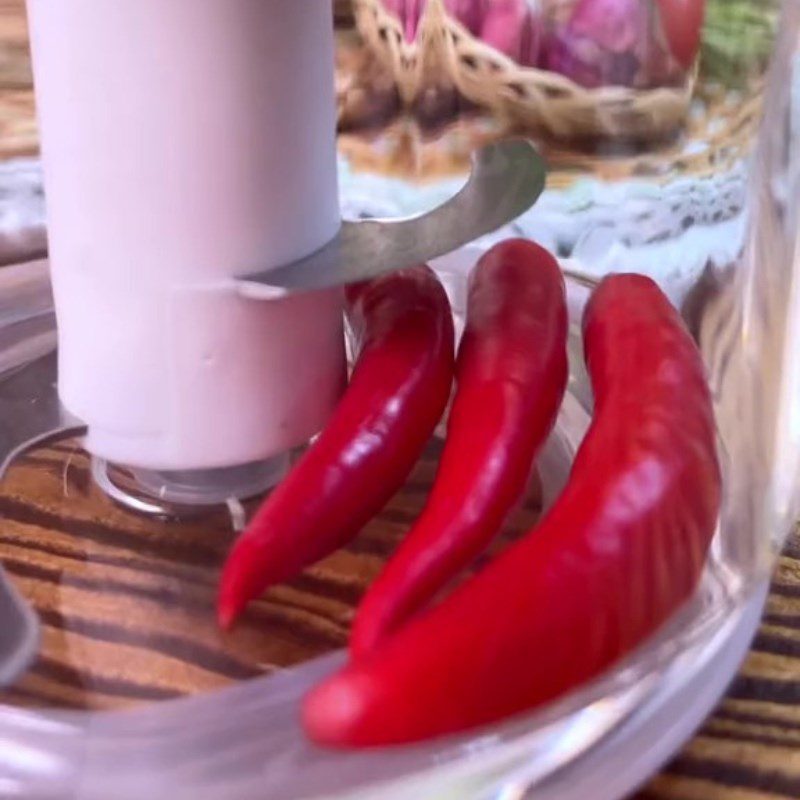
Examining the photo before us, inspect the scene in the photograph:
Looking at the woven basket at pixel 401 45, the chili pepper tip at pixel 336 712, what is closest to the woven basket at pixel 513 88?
the woven basket at pixel 401 45

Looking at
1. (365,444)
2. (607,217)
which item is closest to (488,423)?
(365,444)

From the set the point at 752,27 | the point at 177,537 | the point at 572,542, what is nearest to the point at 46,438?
the point at 177,537

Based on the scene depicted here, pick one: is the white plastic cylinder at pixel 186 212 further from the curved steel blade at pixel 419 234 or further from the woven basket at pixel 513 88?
the woven basket at pixel 513 88

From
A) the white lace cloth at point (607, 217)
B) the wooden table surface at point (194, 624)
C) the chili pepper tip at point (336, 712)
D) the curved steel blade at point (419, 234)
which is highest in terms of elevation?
the curved steel blade at point (419, 234)

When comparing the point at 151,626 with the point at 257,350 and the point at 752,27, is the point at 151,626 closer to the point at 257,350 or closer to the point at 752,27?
the point at 257,350

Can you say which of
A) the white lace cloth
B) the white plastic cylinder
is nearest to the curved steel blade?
the white plastic cylinder
